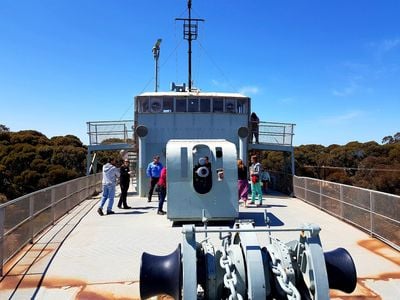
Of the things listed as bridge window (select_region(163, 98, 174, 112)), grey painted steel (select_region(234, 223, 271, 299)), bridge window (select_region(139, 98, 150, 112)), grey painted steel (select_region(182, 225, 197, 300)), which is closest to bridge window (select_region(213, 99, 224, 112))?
bridge window (select_region(163, 98, 174, 112))

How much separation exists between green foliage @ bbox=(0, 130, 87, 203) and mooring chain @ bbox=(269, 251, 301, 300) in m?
27.1

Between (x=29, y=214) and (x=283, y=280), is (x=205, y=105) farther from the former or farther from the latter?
(x=283, y=280)

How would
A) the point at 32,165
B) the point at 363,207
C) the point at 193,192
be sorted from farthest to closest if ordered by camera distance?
the point at 32,165, the point at 193,192, the point at 363,207

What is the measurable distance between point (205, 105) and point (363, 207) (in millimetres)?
9738

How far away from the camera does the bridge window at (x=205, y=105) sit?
17.5 metres

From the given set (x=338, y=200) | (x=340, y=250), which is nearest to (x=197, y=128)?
(x=338, y=200)

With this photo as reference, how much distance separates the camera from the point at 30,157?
1481 inches

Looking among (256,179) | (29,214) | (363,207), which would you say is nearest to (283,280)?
(29,214)

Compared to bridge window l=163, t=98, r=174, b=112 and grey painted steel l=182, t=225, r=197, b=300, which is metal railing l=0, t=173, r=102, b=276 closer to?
grey painted steel l=182, t=225, r=197, b=300

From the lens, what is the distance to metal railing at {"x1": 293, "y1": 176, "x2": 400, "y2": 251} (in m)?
7.55

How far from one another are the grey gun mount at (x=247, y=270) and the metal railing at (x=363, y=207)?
4.73m

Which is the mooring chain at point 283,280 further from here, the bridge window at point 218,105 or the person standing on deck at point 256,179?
the bridge window at point 218,105

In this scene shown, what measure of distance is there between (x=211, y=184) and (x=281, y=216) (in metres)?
2.80

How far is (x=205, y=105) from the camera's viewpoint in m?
17.5
